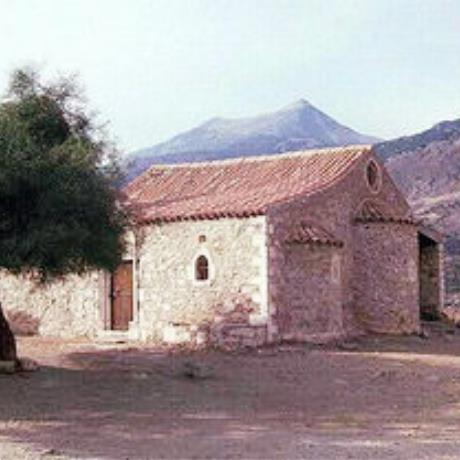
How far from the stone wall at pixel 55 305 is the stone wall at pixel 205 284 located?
4.94 ft

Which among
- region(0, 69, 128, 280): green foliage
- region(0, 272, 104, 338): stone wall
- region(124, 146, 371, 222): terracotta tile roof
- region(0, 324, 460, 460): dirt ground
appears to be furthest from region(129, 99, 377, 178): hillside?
region(0, 69, 128, 280): green foliage

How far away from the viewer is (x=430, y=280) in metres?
32.2

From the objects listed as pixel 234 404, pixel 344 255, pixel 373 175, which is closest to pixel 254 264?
pixel 344 255

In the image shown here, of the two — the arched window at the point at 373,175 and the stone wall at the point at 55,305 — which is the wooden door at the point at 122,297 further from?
the arched window at the point at 373,175

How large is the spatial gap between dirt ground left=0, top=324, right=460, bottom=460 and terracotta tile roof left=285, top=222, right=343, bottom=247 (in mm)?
2532

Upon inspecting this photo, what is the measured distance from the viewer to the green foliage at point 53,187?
16.5 metres

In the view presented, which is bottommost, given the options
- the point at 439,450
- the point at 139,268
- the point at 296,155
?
the point at 439,450

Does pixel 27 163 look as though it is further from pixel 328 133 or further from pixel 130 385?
pixel 328 133

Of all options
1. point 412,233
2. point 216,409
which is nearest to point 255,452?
point 216,409

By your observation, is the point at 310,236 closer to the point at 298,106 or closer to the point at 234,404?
the point at 234,404

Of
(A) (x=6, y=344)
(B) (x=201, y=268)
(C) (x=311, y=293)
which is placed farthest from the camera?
(B) (x=201, y=268)

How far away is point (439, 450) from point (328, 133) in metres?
108

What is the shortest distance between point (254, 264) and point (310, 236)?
1.60 metres

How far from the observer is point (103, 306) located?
26.9 m
